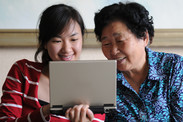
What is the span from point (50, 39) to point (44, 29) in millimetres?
55

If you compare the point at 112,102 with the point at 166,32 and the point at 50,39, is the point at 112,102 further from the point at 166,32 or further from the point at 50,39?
the point at 166,32

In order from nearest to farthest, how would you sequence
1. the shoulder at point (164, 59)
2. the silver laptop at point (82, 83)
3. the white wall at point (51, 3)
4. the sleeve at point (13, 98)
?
1. the silver laptop at point (82, 83)
2. the sleeve at point (13, 98)
3. the shoulder at point (164, 59)
4. the white wall at point (51, 3)

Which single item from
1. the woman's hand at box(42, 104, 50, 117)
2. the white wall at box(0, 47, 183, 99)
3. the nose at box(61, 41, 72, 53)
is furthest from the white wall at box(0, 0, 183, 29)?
the woman's hand at box(42, 104, 50, 117)

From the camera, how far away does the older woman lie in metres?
0.96

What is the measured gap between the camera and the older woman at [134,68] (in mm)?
959

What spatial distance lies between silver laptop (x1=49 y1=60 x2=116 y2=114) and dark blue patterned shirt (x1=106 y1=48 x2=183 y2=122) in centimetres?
26

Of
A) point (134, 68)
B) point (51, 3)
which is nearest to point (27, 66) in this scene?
point (134, 68)

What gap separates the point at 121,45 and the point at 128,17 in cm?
12

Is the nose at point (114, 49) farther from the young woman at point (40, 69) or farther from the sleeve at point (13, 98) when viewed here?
the sleeve at point (13, 98)

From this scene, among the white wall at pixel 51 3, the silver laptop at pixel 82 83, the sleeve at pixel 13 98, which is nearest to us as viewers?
the silver laptop at pixel 82 83

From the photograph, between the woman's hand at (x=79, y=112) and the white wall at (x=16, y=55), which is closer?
the woman's hand at (x=79, y=112)

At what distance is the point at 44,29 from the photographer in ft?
3.16

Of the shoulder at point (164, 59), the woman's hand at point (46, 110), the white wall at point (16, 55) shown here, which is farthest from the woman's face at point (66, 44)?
the white wall at point (16, 55)

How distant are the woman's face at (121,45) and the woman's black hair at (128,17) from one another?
0.02m
